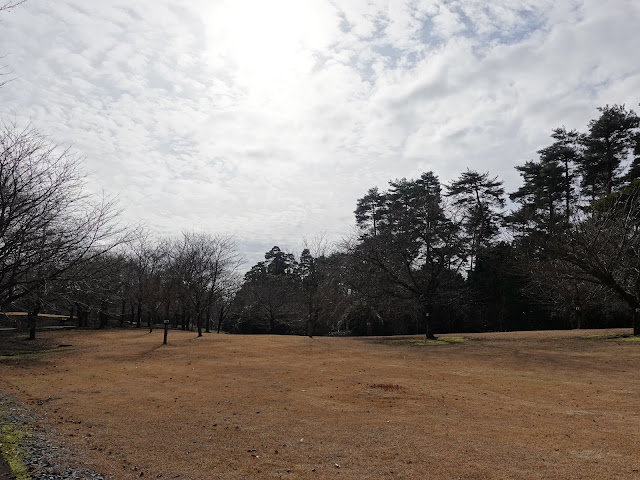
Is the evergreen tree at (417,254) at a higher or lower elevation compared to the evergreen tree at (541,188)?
lower

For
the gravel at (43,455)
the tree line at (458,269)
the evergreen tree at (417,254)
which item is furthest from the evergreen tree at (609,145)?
the gravel at (43,455)

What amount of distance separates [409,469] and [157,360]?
16.6m

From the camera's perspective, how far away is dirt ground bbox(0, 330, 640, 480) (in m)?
6.42

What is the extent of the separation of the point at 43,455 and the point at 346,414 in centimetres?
565

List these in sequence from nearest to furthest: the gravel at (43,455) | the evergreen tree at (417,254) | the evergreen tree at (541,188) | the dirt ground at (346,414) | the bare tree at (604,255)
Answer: the gravel at (43,455)
the dirt ground at (346,414)
the bare tree at (604,255)
the evergreen tree at (417,254)
the evergreen tree at (541,188)

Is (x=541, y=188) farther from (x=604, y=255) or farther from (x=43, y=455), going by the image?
(x=43, y=455)

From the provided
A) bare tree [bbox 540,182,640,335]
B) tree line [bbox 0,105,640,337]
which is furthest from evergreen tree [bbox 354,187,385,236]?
bare tree [bbox 540,182,640,335]

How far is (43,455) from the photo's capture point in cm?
661

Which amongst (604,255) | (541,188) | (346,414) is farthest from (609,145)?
(346,414)

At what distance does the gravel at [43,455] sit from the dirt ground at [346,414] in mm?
243

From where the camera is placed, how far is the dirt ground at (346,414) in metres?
6.42

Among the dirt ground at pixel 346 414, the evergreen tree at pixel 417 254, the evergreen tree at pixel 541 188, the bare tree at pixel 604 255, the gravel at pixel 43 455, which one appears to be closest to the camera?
the gravel at pixel 43 455

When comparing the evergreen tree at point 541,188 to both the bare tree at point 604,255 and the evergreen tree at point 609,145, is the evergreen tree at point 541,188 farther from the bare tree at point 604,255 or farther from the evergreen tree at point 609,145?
the bare tree at point 604,255

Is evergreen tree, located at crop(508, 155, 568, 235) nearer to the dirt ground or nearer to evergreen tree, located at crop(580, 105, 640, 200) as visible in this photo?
evergreen tree, located at crop(580, 105, 640, 200)
